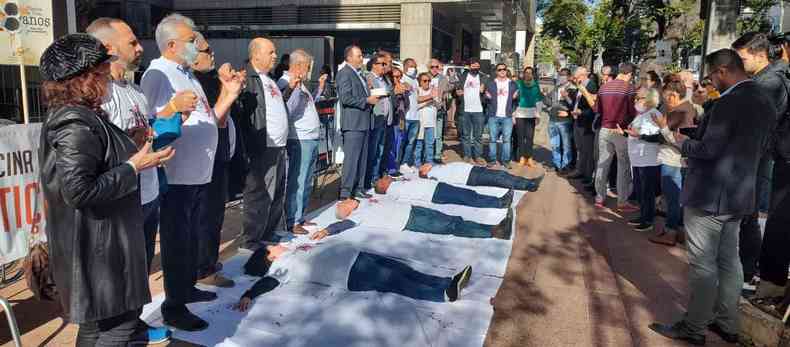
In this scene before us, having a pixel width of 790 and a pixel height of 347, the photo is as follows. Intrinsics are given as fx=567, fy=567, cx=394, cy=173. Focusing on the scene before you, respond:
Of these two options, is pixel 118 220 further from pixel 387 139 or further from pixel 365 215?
pixel 387 139

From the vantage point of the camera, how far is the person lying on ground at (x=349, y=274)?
400cm

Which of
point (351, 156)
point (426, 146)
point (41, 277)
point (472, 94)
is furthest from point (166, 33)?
point (472, 94)

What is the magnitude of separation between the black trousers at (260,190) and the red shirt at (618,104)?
440 cm

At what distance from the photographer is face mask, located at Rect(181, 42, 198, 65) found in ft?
11.6

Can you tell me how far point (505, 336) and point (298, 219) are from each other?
9.82ft

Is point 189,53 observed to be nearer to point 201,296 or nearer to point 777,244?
point 201,296

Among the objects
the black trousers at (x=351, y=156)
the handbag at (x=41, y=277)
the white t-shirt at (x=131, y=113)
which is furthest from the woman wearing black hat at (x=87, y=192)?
the black trousers at (x=351, y=156)

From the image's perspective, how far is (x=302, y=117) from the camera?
5.71m

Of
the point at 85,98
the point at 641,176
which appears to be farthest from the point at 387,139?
the point at 85,98

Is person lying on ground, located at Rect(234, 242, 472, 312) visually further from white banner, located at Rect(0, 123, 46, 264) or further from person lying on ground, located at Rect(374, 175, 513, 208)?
person lying on ground, located at Rect(374, 175, 513, 208)

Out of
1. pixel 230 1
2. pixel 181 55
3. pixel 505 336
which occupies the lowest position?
pixel 505 336

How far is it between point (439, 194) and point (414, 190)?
1.17 ft

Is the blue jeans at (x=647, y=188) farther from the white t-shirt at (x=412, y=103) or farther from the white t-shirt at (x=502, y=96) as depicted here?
the white t-shirt at (x=502, y=96)

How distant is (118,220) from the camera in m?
2.29
